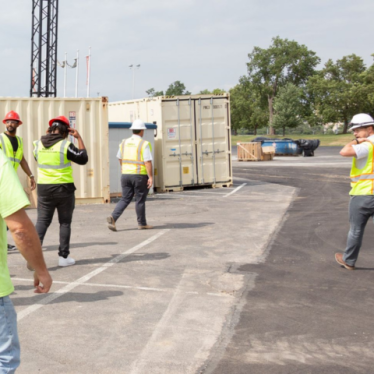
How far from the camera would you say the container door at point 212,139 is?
19406mm

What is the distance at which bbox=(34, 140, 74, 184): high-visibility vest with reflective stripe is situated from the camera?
778cm

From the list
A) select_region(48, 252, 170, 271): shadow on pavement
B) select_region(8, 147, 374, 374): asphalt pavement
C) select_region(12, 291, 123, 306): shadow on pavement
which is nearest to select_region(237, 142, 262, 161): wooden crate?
select_region(8, 147, 374, 374): asphalt pavement

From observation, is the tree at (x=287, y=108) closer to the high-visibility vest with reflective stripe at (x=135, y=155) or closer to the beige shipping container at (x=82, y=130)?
the beige shipping container at (x=82, y=130)

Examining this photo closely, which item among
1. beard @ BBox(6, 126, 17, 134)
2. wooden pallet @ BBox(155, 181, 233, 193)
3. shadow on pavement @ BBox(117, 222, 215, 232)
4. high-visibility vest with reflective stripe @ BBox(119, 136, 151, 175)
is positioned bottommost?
shadow on pavement @ BBox(117, 222, 215, 232)

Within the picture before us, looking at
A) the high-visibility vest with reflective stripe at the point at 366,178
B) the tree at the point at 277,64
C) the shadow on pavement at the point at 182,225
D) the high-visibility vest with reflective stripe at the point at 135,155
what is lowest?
the shadow on pavement at the point at 182,225

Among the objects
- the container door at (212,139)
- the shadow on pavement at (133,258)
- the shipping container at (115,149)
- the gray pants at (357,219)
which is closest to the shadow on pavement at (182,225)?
the shadow on pavement at (133,258)

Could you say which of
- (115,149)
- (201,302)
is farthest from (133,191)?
(115,149)

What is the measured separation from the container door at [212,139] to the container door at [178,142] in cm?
28

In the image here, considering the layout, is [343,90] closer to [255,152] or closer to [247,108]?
[247,108]

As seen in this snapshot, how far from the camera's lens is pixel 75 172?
15609 mm

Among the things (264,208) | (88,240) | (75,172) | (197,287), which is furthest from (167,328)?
(75,172)

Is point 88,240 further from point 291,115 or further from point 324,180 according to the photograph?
point 291,115

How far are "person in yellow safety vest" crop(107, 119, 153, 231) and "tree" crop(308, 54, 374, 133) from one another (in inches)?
3048

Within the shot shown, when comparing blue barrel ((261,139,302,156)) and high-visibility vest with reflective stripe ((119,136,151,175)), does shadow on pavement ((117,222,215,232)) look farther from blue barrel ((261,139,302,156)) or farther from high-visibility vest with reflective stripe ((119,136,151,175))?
blue barrel ((261,139,302,156))
